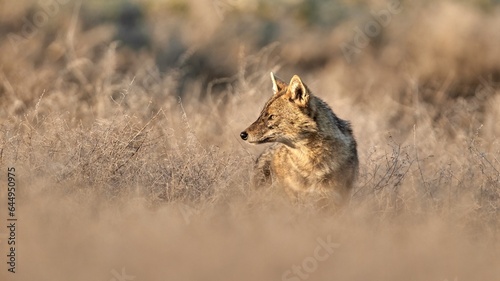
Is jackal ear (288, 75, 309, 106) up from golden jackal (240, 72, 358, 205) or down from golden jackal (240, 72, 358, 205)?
up

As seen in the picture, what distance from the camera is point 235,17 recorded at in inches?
992

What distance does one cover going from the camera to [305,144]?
841cm

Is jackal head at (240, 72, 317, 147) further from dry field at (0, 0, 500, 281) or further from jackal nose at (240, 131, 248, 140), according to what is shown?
dry field at (0, 0, 500, 281)

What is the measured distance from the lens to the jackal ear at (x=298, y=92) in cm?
841

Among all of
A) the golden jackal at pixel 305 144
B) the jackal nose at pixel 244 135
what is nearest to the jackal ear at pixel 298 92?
the golden jackal at pixel 305 144

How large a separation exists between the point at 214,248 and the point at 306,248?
2.21 feet

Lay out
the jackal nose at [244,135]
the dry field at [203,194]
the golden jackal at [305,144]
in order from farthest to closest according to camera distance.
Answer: the jackal nose at [244,135]
the golden jackal at [305,144]
the dry field at [203,194]

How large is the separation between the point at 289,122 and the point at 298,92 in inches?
11.1

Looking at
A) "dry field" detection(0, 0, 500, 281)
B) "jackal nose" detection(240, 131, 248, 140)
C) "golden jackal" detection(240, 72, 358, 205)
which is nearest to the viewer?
"dry field" detection(0, 0, 500, 281)

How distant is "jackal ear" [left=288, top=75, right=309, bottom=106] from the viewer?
841cm

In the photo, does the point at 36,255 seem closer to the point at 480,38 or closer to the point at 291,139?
the point at 291,139

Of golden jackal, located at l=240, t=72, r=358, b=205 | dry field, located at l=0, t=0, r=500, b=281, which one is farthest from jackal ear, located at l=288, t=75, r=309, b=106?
dry field, located at l=0, t=0, r=500, b=281

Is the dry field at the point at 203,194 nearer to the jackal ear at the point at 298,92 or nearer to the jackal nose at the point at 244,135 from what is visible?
the jackal nose at the point at 244,135

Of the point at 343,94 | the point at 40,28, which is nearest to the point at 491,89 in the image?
the point at 343,94
